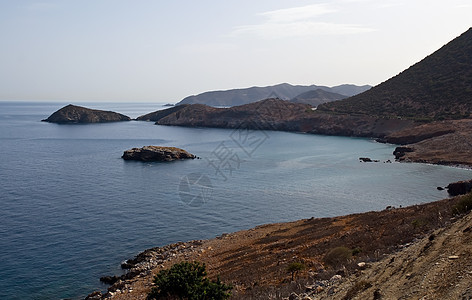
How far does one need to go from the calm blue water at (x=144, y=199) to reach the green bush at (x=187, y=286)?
359 inches

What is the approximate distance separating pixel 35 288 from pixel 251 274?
1231 cm

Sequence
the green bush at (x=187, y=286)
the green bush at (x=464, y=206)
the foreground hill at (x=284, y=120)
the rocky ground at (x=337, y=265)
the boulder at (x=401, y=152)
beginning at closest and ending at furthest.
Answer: the rocky ground at (x=337, y=265) < the green bush at (x=187, y=286) < the green bush at (x=464, y=206) < the boulder at (x=401, y=152) < the foreground hill at (x=284, y=120)

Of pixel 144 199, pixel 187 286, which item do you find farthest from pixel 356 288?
pixel 144 199

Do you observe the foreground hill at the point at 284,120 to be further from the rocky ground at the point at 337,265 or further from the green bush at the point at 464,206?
the green bush at the point at 464,206

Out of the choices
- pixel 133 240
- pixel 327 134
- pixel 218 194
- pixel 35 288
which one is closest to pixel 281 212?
pixel 218 194

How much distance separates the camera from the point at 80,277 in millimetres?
22641

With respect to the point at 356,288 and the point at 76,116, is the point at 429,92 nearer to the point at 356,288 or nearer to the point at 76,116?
the point at 356,288

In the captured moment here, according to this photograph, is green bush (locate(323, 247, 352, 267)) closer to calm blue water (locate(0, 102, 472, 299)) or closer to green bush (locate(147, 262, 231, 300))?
green bush (locate(147, 262, 231, 300))

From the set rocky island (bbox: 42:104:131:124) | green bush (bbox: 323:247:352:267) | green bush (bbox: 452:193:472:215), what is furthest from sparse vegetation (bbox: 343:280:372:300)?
rocky island (bbox: 42:104:131:124)

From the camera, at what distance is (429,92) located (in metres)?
99.1

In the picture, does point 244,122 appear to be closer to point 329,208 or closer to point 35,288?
point 329,208

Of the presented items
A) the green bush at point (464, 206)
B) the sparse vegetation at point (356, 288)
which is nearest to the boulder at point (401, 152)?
the green bush at point (464, 206)

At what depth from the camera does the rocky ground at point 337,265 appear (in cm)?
919

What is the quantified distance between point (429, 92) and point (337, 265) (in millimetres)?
98284
